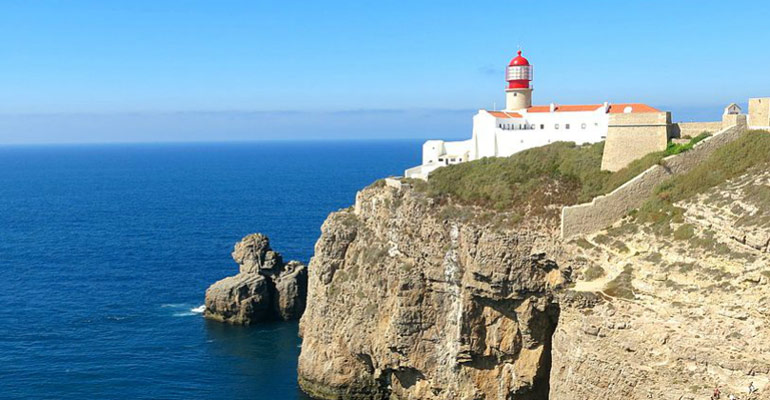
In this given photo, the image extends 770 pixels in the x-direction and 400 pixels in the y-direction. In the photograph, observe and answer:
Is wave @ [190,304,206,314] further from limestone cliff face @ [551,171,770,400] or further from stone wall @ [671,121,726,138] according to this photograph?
stone wall @ [671,121,726,138]

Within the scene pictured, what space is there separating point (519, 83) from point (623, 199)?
1945 centimetres

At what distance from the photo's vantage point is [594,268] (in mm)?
32219

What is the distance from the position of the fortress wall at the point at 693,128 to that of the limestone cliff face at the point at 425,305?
10568 mm

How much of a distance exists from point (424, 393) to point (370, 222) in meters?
10.4

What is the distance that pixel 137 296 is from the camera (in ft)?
198

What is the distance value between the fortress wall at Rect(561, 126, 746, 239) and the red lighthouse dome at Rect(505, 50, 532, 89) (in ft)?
57.9

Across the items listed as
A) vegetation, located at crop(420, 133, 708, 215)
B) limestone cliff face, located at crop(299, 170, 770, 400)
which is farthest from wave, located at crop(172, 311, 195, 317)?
vegetation, located at crop(420, 133, 708, 215)

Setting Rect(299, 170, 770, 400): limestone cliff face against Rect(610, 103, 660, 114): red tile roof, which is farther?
Rect(610, 103, 660, 114): red tile roof

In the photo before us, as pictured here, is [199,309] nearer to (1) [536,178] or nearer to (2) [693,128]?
(1) [536,178]

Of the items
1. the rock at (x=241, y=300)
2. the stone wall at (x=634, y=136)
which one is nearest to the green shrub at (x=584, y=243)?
the stone wall at (x=634, y=136)

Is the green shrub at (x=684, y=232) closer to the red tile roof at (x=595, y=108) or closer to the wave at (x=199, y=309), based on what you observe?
the red tile roof at (x=595, y=108)

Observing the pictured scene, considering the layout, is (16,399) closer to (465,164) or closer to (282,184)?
(465,164)

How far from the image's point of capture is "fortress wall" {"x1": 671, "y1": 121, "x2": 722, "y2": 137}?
3966 cm

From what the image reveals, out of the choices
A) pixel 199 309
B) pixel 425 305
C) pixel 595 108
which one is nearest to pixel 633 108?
pixel 595 108
